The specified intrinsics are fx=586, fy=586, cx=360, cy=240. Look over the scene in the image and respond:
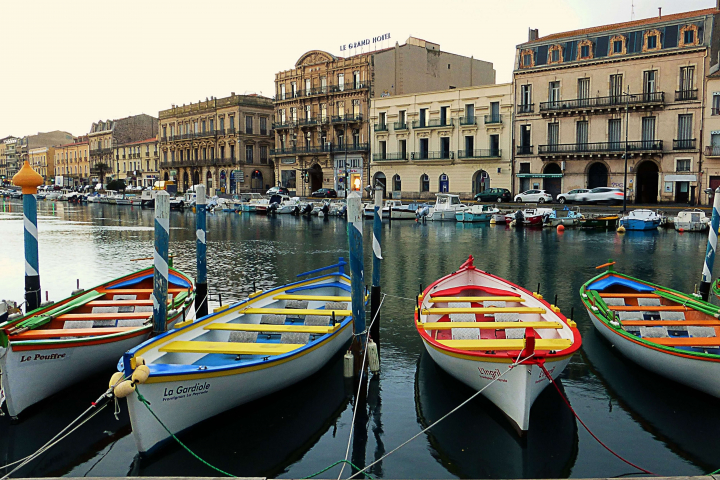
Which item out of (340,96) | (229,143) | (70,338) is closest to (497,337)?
(70,338)

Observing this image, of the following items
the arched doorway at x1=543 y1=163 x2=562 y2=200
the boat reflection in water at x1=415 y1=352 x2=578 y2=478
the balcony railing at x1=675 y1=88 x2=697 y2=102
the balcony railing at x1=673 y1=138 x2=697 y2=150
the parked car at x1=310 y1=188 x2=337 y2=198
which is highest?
the balcony railing at x1=675 y1=88 x2=697 y2=102

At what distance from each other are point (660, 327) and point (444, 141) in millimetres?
48244

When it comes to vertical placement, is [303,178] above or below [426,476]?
above

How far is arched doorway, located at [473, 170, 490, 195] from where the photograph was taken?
56234 millimetres

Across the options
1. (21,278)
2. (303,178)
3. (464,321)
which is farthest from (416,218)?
(464,321)

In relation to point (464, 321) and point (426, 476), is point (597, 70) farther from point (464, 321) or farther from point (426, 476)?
point (426, 476)

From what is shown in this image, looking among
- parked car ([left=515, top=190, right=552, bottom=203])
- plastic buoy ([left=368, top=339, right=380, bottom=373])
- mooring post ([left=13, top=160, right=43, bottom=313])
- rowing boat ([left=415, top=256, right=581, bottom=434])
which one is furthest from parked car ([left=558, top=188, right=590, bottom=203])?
mooring post ([left=13, top=160, right=43, bottom=313])

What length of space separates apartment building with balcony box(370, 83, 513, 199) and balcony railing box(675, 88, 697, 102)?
44.6 feet

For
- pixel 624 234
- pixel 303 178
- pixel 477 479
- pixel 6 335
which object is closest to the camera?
pixel 477 479

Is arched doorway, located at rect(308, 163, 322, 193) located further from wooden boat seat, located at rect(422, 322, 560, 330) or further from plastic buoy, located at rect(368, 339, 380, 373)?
plastic buoy, located at rect(368, 339, 380, 373)

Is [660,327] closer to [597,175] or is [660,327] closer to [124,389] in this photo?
[124,389]

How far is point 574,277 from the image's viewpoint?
2156 centimetres

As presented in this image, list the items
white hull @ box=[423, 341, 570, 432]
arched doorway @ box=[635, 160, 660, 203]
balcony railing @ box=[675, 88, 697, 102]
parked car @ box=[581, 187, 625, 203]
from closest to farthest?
white hull @ box=[423, 341, 570, 432] → balcony railing @ box=[675, 88, 697, 102] → parked car @ box=[581, 187, 625, 203] → arched doorway @ box=[635, 160, 660, 203]

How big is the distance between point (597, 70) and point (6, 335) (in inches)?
1962
